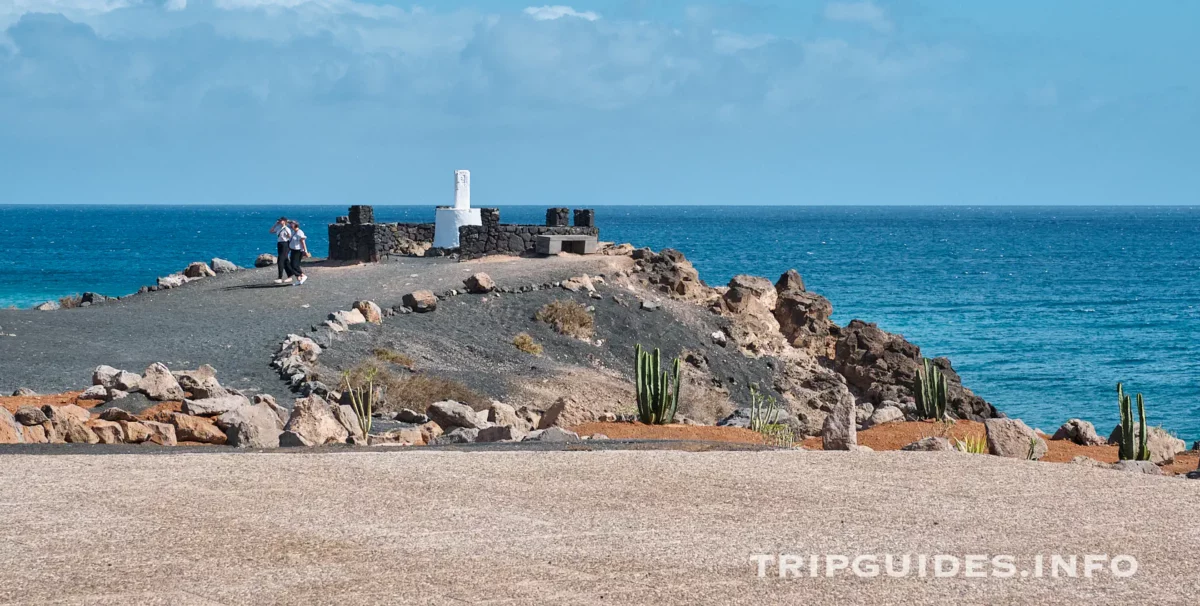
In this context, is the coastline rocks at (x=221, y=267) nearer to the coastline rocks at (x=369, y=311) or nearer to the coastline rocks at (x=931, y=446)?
the coastline rocks at (x=369, y=311)

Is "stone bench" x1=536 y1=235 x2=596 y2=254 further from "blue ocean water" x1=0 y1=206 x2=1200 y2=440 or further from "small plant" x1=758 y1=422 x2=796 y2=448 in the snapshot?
"small plant" x1=758 y1=422 x2=796 y2=448

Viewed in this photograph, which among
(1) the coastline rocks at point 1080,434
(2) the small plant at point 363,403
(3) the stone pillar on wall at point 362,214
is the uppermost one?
(3) the stone pillar on wall at point 362,214

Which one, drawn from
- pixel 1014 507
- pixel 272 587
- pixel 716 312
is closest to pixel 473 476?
Result: pixel 272 587

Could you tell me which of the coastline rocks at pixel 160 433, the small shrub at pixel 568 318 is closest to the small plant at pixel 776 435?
the coastline rocks at pixel 160 433

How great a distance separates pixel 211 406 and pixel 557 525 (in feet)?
19.7

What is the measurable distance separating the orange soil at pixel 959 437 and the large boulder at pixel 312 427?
4.43 m

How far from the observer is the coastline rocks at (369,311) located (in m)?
22.0

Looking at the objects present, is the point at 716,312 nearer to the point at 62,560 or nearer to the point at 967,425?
the point at 967,425

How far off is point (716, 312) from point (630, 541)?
20059 millimetres

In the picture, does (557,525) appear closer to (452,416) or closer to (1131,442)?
(452,416)

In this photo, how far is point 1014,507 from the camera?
8844 millimetres

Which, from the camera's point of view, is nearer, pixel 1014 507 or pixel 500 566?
pixel 500 566

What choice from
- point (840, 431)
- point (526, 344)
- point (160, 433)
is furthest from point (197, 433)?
point (526, 344)

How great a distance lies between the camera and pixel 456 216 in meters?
33.8
